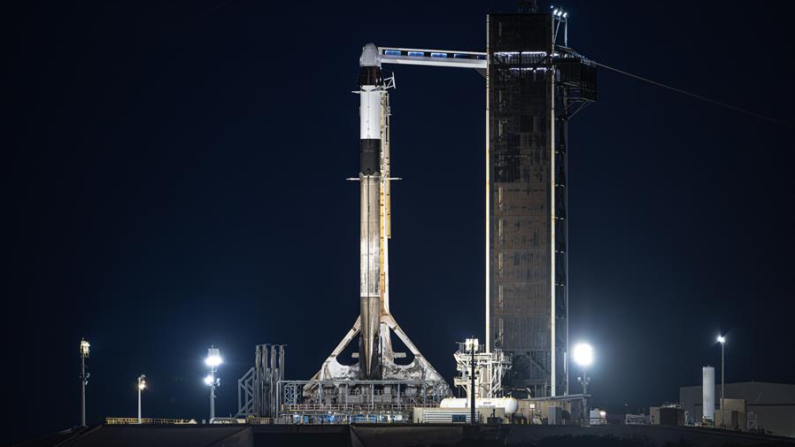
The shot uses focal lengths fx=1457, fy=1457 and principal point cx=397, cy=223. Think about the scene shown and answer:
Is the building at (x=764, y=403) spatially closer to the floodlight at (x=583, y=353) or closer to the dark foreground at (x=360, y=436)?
the floodlight at (x=583, y=353)

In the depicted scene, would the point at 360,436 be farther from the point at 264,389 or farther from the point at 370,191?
the point at 370,191

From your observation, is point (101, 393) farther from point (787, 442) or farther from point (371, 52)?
point (787, 442)

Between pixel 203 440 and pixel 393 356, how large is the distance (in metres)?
17.5

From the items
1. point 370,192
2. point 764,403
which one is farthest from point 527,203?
point 764,403

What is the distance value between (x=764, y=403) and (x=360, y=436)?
24.9 meters

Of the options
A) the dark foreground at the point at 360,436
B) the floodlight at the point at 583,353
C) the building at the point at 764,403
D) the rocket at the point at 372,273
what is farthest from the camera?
the rocket at the point at 372,273

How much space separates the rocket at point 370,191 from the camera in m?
76.7

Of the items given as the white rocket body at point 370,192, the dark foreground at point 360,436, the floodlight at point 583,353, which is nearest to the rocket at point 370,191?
the white rocket body at point 370,192

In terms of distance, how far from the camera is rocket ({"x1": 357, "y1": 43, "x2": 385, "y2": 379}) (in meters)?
76.7

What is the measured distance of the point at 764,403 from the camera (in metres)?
77.8

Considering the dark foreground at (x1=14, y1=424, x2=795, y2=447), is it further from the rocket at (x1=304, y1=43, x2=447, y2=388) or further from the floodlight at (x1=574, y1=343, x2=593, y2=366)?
the rocket at (x1=304, y1=43, x2=447, y2=388)

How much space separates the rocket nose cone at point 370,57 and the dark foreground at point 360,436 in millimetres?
20902

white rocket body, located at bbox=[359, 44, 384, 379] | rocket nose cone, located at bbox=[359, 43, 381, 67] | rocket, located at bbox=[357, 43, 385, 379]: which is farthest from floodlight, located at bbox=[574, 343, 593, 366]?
rocket nose cone, located at bbox=[359, 43, 381, 67]

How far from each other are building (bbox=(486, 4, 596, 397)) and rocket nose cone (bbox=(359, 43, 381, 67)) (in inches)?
239
